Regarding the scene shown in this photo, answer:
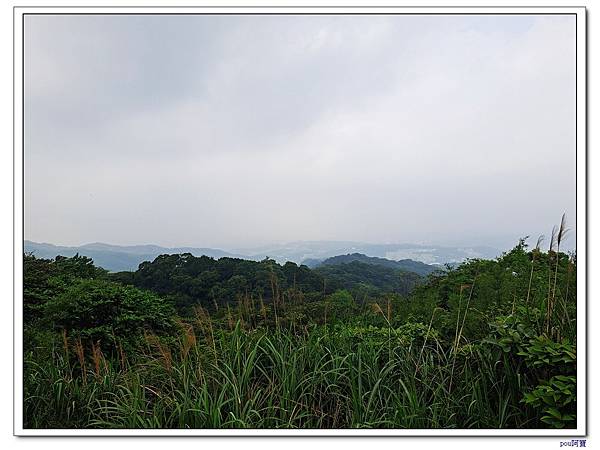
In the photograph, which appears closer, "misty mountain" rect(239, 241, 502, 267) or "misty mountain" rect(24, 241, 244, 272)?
"misty mountain" rect(24, 241, 244, 272)

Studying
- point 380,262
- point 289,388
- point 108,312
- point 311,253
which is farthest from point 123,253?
point 380,262

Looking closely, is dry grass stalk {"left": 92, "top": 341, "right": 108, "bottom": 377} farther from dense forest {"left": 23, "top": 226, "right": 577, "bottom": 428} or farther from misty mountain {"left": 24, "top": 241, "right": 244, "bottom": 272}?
misty mountain {"left": 24, "top": 241, "right": 244, "bottom": 272}

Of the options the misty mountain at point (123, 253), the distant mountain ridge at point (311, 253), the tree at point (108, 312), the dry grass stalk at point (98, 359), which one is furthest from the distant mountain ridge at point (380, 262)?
the dry grass stalk at point (98, 359)

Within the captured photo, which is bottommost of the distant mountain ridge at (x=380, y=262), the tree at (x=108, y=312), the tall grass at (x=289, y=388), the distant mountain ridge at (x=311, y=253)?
the tall grass at (x=289, y=388)

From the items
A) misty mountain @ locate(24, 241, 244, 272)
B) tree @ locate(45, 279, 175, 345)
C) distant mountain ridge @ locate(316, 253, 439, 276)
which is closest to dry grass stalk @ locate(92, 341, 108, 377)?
tree @ locate(45, 279, 175, 345)

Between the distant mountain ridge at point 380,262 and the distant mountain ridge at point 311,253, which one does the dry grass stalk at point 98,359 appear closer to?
the distant mountain ridge at point 311,253
